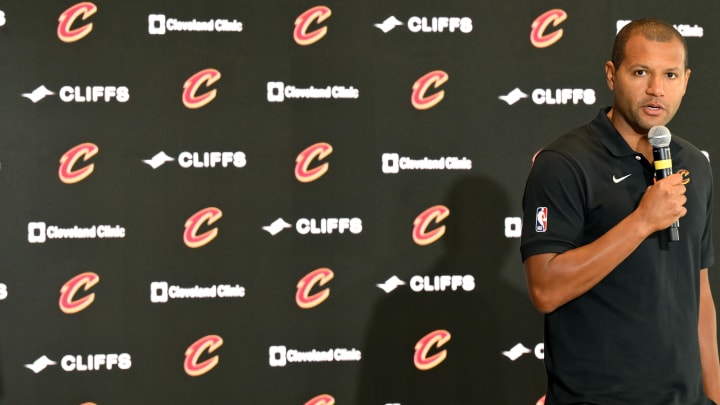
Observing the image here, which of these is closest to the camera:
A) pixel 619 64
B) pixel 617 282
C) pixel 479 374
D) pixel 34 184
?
pixel 617 282

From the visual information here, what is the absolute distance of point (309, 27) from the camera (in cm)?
354

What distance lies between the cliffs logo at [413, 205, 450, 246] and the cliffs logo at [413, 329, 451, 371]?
41 cm

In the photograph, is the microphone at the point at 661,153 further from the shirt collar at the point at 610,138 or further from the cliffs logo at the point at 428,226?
the cliffs logo at the point at 428,226

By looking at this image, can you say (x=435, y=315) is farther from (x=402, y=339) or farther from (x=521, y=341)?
(x=521, y=341)

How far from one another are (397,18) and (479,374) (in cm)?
161

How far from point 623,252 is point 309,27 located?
7.44 ft

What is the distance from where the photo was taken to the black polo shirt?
164 centimetres

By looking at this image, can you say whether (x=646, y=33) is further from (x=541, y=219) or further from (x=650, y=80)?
(x=541, y=219)

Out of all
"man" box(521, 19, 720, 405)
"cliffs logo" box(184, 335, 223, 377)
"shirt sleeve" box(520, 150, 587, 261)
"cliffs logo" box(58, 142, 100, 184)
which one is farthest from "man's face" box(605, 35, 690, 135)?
"cliffs logo" box(58, 142, 100, 184)

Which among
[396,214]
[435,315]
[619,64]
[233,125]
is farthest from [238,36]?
[619,64]

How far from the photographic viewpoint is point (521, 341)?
3654 millimetres

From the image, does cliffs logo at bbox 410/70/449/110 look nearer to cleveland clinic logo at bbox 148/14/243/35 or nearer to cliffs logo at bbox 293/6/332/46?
cliffs logo at bbox 293/6/332/46

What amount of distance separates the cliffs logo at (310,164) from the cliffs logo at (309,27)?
1.48 ft

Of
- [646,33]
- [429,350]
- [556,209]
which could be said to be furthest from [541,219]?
[429,350]
